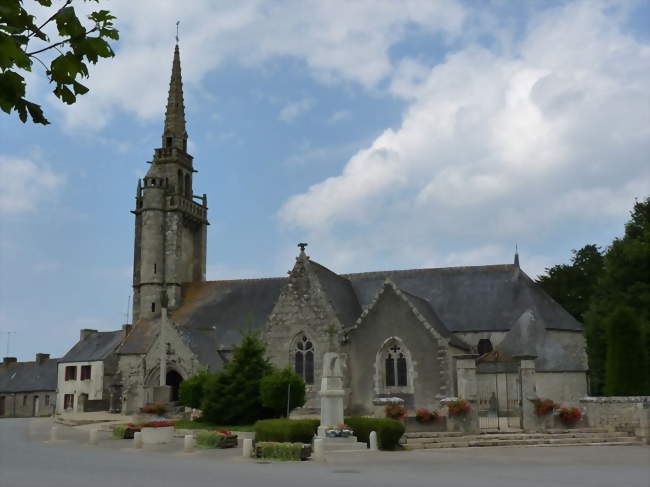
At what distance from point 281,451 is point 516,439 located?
327 inches

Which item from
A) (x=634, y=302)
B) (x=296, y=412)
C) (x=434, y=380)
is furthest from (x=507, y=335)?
(x=296, y=412)

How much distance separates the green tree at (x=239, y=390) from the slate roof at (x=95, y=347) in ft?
71.8

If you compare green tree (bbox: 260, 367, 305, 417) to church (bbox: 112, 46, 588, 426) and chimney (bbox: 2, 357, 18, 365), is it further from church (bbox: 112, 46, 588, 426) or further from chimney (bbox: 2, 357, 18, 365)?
chimney (bbox: 2, 357, 18, 365)

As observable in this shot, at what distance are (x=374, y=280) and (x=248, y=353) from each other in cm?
1156

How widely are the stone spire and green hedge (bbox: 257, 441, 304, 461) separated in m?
31.5

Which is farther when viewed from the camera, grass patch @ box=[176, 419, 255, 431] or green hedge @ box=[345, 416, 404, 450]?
grass patch @ box=[176, 419, 255, 431]

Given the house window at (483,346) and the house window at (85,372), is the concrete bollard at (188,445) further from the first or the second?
the house window at (85,372)

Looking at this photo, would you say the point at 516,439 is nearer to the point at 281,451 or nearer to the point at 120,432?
the point at 281,451

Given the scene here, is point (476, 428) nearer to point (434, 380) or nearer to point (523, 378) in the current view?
point (523, 378)

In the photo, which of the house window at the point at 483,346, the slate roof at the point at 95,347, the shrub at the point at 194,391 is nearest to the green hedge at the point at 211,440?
the shrub at the point at 194,391

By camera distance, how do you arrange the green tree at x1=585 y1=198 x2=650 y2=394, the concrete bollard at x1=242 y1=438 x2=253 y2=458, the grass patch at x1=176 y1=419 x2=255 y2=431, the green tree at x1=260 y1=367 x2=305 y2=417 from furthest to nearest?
the green tree at x1=585 y1=198 x2=650 y2=394, the grass patch at x1=176 y1=419 x2=255 y2=431, the green tree at x1=260 y1=367 x2=305 y2=417, the concrete bollard at x1=242 y1=438 x2=253 y2=458

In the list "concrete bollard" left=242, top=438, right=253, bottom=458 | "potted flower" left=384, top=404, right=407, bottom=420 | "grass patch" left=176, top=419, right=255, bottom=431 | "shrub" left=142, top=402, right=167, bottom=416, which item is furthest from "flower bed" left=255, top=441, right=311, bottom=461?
"shrub" left=142, top=402, right=167, bottom=416

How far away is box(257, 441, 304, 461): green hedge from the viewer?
18.2m

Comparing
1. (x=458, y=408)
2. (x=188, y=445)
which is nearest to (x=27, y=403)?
(x=188, y=445)
